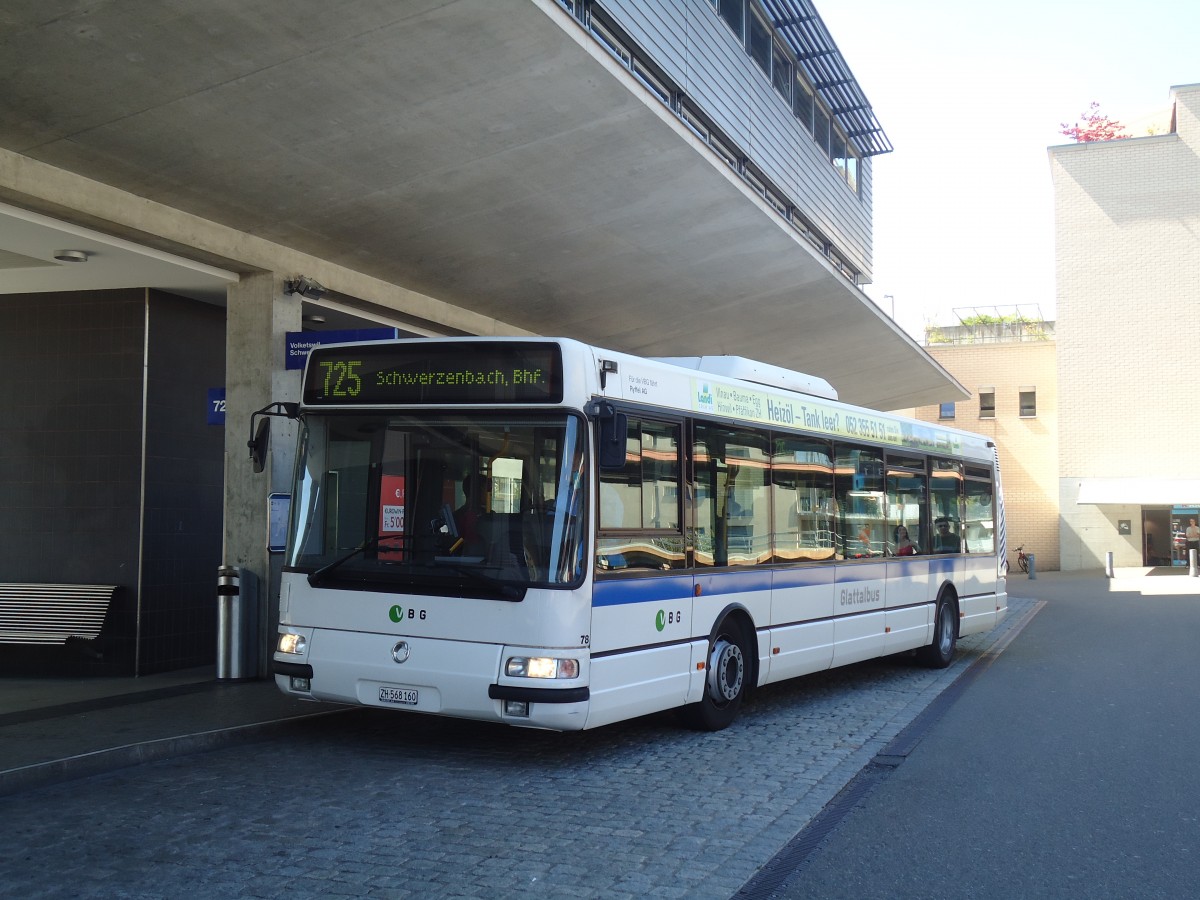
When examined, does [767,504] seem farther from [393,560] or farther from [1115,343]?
[1115,343]

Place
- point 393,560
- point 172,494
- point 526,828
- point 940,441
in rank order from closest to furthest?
point 526,828
point 393,560
point 172,494
point 940,441

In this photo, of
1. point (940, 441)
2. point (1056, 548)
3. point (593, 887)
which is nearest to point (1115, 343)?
point (1056, 548)

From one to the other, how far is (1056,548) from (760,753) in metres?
38.7

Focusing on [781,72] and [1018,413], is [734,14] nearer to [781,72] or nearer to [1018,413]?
[781,72]

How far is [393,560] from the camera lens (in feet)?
26.6

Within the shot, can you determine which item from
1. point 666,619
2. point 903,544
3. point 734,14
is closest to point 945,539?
point 903,544

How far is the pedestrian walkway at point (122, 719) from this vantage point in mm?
7621

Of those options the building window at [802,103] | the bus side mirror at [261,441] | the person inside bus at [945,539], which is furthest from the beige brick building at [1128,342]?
the bus side mirror at [261,441]

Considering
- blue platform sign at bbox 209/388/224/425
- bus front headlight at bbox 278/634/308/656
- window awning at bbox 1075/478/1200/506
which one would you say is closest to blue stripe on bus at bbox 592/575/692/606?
bus front headlight at bbox 278/634/308/656

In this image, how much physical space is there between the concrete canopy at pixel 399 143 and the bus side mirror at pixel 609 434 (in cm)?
344

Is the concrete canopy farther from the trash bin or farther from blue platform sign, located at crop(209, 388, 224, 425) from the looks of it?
the trash bin

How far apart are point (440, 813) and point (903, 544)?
318 inches

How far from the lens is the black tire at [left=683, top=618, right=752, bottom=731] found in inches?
365

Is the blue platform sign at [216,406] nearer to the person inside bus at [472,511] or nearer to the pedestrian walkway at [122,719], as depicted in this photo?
the pedestrian walkway at [122,719]
